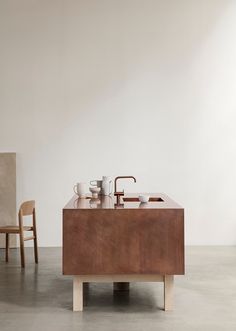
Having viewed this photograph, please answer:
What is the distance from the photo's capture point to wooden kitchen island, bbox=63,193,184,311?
13.7 ft

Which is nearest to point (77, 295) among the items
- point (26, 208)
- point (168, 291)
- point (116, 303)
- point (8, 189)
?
point (116, 303)

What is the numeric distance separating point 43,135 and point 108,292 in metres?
3.03

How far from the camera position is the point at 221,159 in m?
7.48

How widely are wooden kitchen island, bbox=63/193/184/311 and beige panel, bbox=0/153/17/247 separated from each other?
10.7 feet

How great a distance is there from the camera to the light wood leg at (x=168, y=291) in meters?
4.28

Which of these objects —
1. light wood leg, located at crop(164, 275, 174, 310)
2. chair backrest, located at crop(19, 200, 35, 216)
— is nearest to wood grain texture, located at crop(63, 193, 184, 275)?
light wood leg, located at crop(164, 275, 174, 310)

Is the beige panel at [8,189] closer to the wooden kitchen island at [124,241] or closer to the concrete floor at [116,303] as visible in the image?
the concrete floor at [116,303]

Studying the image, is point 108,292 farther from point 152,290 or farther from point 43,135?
point 43,135

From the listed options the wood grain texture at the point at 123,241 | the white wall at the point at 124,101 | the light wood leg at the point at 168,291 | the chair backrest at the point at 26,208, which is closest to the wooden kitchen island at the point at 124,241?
the wood grain texture at the point at 123,241

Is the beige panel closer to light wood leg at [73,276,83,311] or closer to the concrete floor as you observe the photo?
the concrete floor

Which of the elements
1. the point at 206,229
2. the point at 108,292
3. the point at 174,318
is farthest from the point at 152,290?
the point at 206,229

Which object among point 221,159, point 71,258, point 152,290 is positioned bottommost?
point 152,290

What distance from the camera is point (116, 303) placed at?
453 cm

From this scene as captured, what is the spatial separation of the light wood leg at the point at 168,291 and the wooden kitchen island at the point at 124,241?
0.11 meters
